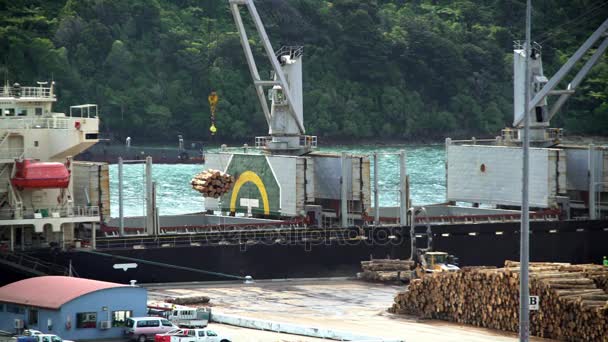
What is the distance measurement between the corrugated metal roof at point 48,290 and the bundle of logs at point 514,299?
25.9 feet

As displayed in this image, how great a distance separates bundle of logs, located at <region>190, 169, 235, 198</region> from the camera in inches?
2172

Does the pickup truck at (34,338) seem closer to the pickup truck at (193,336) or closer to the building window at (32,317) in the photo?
the building window at (32,317)

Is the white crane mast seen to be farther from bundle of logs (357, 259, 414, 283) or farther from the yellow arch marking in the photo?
the yellow arch marking

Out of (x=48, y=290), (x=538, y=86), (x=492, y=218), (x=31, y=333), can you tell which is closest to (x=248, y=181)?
(x=492, y=218)

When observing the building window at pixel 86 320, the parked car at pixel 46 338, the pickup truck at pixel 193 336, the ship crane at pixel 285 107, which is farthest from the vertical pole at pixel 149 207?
the parked car at pixel 46 338

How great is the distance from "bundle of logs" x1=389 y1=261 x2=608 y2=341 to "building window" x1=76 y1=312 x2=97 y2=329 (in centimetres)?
859

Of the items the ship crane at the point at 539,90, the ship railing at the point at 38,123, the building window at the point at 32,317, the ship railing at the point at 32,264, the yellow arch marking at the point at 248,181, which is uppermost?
the ship crane at the point at 539,90

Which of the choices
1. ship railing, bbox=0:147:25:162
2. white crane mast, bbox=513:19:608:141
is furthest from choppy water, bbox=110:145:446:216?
ship railing, bbox=0:147:25:162

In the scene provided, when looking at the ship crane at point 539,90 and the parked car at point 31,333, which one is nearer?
the parked car at point 31,333

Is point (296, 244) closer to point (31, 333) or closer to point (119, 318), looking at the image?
point (119, 318)

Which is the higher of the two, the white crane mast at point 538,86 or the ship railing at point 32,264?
the white crane mast at point 538,86

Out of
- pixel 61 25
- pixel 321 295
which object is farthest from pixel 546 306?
pixel 61 25

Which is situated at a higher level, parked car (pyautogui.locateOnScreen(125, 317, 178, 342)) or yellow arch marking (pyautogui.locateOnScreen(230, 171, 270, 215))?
yellow arch marking (pyautogui.locateOnScreen(230, 171, 270, 215))

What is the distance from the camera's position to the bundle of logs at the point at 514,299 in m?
40.1
